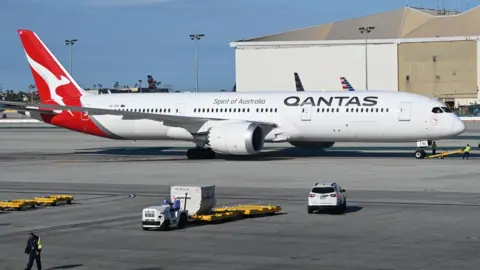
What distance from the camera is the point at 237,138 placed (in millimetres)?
52844

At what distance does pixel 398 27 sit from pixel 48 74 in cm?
9588

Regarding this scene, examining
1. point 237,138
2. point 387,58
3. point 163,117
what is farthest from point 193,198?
point 387,58

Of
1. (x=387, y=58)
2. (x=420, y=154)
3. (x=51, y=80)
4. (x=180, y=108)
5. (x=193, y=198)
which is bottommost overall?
(x=193, y=198)

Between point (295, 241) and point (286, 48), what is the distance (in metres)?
123

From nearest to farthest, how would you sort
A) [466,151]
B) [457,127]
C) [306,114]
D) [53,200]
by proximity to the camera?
[53,200], [457,127], [466,151], [306,114]

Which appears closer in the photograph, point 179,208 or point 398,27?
point 179,208

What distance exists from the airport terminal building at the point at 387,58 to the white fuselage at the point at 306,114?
268ft

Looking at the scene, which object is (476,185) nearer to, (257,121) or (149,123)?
(257,121)

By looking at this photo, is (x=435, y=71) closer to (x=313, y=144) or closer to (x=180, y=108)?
(x=313, y=144)

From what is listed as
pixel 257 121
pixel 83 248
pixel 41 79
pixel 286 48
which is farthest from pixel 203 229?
pixel 286 48

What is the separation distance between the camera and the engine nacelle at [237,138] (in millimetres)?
52688

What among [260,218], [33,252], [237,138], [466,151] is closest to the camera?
[33,252]

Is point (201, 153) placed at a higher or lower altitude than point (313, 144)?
lower

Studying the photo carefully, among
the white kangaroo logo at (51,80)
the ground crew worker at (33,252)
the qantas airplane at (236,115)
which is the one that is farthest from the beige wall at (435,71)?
the ground crew worker at (33,252)
